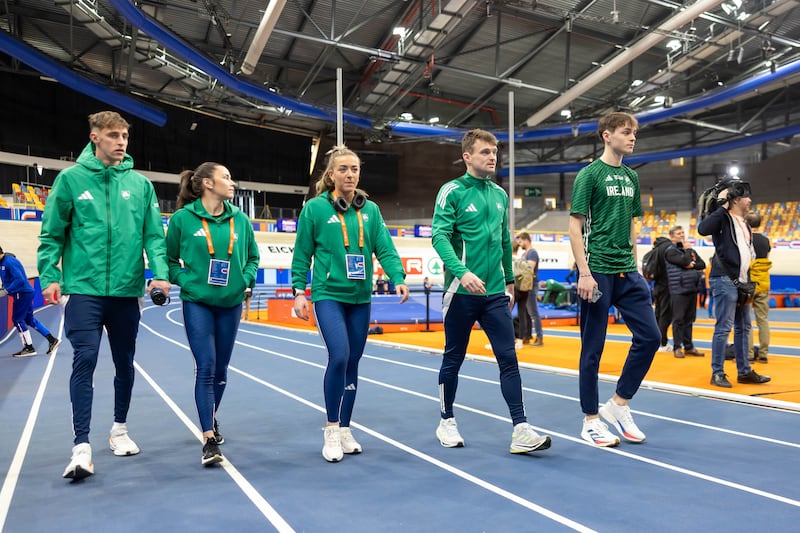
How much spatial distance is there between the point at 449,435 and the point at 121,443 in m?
1.93

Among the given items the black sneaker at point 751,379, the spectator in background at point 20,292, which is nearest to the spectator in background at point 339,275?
the black sneaker at point 751,379

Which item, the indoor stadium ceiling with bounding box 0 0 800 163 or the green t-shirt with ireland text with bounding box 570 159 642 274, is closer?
the green t-shirt with ireland text with bounding box 570 159 642 274

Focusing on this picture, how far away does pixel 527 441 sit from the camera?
345cm

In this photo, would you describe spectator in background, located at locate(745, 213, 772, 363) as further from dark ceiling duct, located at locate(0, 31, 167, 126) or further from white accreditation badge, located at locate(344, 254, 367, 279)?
dark ceiling duct, located at locate(0, 31, 167, 126)

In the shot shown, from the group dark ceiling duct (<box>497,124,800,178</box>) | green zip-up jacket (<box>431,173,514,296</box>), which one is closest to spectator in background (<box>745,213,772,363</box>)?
green zip-up jacket (<box>431,173,514,296</box>)

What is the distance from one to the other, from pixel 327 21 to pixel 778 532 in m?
18.6

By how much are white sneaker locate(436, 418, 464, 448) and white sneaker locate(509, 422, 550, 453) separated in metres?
0.34

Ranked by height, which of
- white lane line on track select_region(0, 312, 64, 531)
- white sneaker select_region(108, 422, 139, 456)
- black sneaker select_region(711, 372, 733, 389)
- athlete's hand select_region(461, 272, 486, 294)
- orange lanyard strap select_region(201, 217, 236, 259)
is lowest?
white lane line on track select_region(0, 312, 64, 531)

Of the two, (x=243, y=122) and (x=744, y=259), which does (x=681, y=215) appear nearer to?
(x=243, y=122)

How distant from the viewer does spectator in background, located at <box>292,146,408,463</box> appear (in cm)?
349

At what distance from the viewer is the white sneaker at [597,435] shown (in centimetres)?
361

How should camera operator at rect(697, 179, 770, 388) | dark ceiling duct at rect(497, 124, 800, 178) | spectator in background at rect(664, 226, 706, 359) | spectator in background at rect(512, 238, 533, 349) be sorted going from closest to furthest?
camera operator at rect(697, 179, 770, 388) < spectator in background at rect(664, 226, 706, 359) < spectator in background at rect(512, 238, 533, 349) < dark ceiling duct at rect(497, 124, 800, 178)

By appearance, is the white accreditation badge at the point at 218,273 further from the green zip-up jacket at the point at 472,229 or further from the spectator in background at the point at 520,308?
the spectator in background at the point at 520,308

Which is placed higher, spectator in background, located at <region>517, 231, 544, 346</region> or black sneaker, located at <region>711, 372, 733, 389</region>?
spectator in background, located at <region>517, 231, 544, 346</region>
